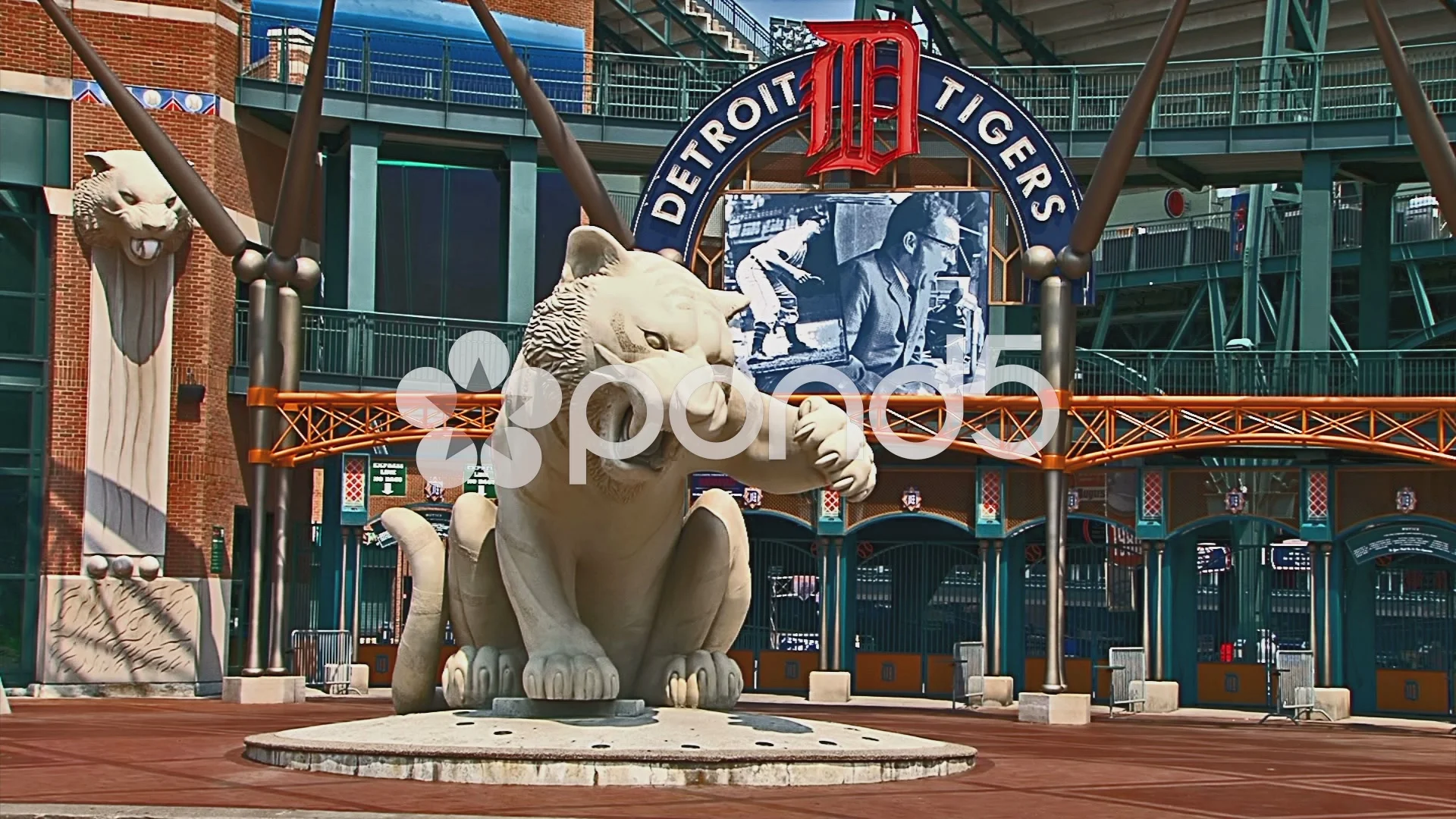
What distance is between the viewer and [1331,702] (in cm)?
2673

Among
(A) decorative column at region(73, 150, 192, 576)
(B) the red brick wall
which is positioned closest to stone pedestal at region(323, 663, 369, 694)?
(B) the red brick wall

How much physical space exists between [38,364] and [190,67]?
14.2 ft

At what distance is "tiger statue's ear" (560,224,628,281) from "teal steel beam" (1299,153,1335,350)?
2076 cm

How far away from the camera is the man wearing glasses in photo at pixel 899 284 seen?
29.3 metres

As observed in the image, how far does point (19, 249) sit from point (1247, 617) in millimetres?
20311

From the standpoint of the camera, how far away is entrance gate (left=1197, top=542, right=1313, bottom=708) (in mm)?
29406

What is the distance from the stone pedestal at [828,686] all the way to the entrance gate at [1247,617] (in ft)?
17.2

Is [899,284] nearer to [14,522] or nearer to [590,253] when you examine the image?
[14,522]

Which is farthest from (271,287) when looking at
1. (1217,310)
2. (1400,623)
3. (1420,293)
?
(1420,293)

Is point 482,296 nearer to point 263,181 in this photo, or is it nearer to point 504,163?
point 504,163

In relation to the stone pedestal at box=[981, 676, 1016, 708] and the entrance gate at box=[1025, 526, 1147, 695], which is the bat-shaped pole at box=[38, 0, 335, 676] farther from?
the entrance gate at box=[1025, 526, 1147, 695]

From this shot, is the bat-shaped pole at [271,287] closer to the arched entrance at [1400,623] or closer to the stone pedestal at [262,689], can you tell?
the stone pedestal at [262,689]

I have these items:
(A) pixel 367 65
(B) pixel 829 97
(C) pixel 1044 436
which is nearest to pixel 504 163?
(A) pixel 367 65

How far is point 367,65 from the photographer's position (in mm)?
29875
